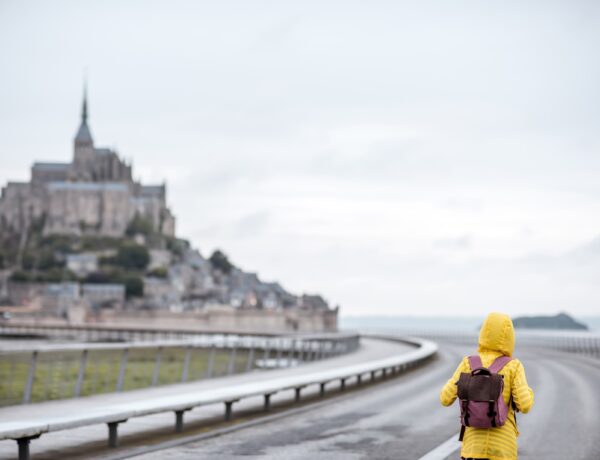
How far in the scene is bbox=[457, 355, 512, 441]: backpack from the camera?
19.1ft

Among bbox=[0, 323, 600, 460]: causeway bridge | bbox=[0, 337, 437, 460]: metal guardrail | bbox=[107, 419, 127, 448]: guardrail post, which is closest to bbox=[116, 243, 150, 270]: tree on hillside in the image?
bbox=[0, 323, 600, 460]: causeway bridge

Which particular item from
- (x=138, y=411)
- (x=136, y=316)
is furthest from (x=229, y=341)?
(x=136, y=316)

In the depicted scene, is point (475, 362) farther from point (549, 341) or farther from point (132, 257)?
point (132, 257)

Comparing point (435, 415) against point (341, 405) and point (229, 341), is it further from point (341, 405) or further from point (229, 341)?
point (229, 341)

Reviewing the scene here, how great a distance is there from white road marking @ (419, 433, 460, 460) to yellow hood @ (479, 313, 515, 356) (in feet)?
15.9

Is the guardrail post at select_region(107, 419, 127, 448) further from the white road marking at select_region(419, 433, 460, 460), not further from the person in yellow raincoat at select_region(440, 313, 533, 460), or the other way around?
the person in yellow raincoat at select_region(440, 313, 533, 460)

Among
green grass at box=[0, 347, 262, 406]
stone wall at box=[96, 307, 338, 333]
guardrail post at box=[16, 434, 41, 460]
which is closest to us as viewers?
A: guardrail post at box=[16, 434, 41, 460]

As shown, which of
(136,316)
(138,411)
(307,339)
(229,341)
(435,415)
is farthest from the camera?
(136,316)

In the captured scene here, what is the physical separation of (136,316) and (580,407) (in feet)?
493

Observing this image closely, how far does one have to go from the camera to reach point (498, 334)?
603 centimetres

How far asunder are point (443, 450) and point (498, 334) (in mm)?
5566

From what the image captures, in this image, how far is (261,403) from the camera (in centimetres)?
1700

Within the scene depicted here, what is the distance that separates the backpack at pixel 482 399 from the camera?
581 cm

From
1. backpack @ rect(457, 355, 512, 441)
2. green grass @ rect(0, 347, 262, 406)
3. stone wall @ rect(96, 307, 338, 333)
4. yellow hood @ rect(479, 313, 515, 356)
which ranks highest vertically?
stone wall @ rect(96, 307, 338, 333)
